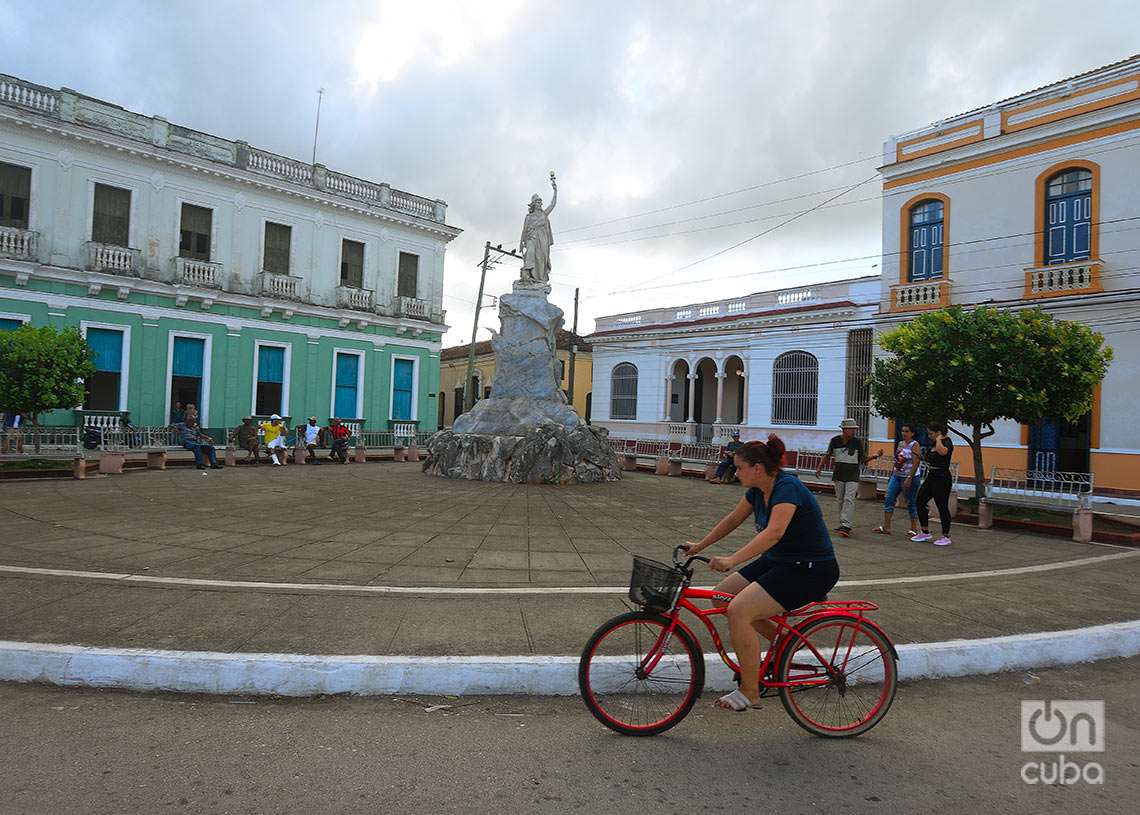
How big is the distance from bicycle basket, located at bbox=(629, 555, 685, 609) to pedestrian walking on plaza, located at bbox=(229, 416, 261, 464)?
16.2 meters

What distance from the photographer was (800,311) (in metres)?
23.5

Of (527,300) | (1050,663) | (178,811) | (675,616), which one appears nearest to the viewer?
(178,811)

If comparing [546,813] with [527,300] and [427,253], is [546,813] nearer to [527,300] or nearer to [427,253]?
[527,300]

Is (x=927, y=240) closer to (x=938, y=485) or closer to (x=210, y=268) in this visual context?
(x=938, y=485)

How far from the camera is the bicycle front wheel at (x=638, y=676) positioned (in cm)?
337

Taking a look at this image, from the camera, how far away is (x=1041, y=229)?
17344 millimetres

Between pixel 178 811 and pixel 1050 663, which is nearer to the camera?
pixel 178 811

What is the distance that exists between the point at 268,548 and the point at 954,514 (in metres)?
10.5

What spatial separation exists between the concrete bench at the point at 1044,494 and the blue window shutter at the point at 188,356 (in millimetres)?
21585

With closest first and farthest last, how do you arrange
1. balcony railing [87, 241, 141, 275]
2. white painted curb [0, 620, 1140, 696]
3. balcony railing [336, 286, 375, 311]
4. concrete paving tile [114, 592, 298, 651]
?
white painted curb [0, 620, 1140, 696] → concrete paving tile [114, 592, 298, 651] → balcony railing [87, 241, 141, 275] → balcony railing [336, 286, 375, 311]

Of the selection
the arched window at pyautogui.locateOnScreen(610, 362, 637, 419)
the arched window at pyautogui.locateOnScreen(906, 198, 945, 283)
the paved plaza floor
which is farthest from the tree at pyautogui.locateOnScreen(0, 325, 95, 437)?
the arched window at pyautogui.locateOnScreen(610, 362, 637, 419)

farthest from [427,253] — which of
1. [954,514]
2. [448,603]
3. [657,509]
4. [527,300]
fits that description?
[448,603]

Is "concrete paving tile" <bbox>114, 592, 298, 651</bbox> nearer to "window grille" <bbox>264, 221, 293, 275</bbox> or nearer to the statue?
the statue

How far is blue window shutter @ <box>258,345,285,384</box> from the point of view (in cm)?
2330
